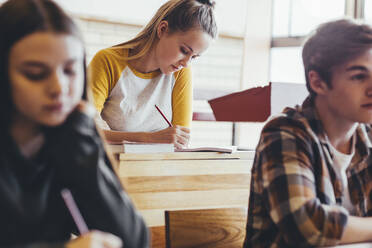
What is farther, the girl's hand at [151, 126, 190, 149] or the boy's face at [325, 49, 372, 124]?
the girl's hand at [151, 126, 190, 149]

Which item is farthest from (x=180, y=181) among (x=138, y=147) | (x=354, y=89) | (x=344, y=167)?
(x=354, y=89)

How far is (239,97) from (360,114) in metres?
0.63

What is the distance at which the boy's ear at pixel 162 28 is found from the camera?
1867mm

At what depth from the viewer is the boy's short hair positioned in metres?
1.15

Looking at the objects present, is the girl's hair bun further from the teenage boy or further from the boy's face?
the boy's face

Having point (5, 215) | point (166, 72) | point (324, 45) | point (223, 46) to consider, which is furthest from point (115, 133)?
point (223, 46)

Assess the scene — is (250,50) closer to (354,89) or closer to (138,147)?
(138,147)

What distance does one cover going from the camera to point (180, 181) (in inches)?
63.8

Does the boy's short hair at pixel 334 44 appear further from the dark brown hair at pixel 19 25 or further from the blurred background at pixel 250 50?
the blurred background at pixel 250 50

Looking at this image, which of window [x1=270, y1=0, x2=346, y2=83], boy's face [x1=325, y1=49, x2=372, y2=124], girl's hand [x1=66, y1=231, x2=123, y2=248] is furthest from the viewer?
window [x1=270, y1=0, x2=346, y2=83]

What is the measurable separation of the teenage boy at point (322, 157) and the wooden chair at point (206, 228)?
0.10 metres

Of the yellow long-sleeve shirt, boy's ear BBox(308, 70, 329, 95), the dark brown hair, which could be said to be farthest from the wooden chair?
the yellow long-sleeve shirt

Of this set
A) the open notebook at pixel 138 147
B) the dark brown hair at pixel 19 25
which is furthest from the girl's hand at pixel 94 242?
the open notebook at pixel 138 147

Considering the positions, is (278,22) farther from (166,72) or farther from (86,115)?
(86,115)
